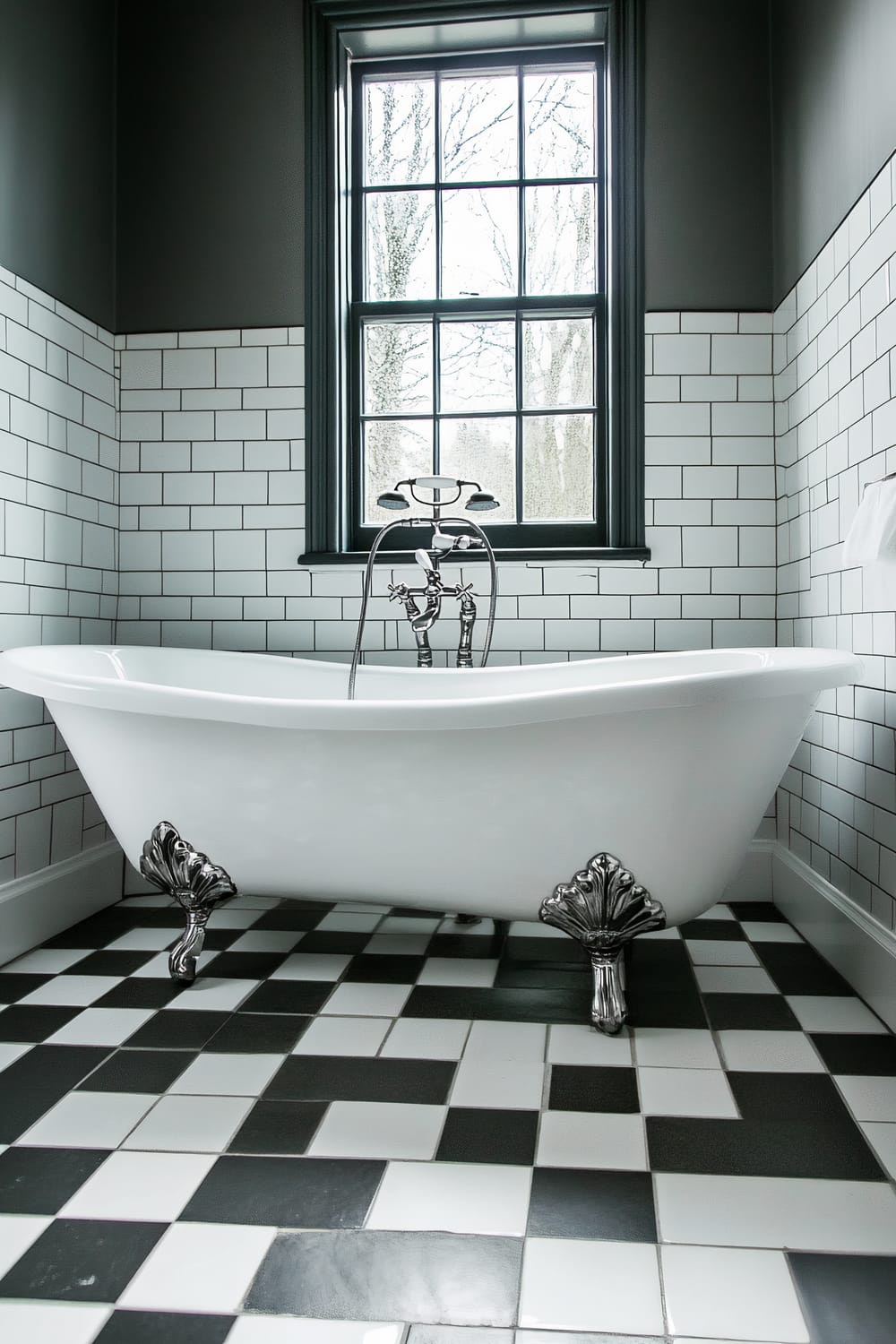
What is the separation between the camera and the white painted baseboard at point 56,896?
7.34ft

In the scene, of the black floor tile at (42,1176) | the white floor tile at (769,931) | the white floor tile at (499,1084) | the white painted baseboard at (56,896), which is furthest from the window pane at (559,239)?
the black floor tile at (42,1176)

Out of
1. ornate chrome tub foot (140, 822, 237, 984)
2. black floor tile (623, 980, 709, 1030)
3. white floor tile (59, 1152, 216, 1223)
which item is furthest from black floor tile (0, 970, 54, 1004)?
black floor tile (623, 980, 709, 1030)

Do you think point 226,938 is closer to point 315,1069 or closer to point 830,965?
point 315,1069

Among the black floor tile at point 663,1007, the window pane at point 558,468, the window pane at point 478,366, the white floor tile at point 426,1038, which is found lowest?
the white floor tile at point 426,1038

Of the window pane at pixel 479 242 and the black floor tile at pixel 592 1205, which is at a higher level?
the window pane at pixel 479 242

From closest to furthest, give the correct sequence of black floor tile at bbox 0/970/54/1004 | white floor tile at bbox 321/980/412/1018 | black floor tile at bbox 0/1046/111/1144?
black floor tile at bbox 0/1046/111/1144
white floor tile at bbox 321/980/412/1018
black floor tile at bbox 0/970/54/1004

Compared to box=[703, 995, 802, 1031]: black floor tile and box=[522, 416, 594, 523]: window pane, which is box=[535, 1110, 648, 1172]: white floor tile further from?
box=[522, 416, 594, 523]: window pane

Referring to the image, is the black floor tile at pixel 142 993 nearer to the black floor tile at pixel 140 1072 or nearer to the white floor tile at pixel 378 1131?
the black floor tile at pixel 140 1072

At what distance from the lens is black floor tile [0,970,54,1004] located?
6.44 ft

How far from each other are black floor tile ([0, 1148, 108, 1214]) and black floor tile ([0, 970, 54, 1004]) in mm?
688

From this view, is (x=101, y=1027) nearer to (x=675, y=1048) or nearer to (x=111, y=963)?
(x=111, y=963)

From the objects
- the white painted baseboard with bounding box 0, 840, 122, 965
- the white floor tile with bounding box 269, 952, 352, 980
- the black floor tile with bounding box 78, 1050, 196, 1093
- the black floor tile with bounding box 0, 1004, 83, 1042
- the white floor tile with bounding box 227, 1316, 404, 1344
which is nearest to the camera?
the white floor tile with bounding box 227, 1316, 404, 1344

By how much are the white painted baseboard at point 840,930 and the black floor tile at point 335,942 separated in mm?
1124

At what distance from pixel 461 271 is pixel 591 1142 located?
102 inches
